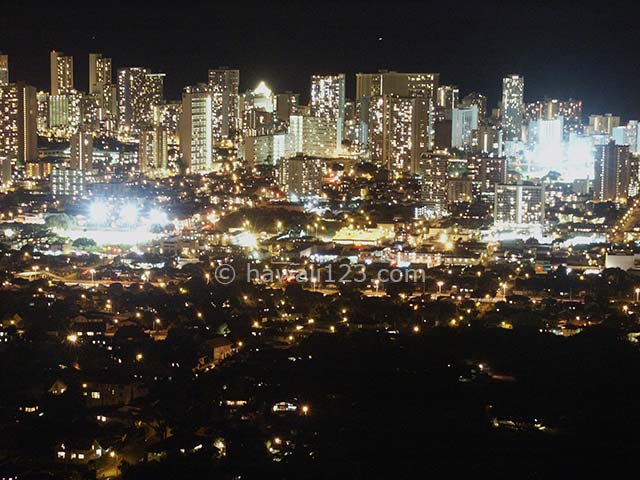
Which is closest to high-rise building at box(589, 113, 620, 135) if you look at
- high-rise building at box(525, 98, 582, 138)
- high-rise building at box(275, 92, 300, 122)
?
high-rise building at box(525, 98, 582, 138)

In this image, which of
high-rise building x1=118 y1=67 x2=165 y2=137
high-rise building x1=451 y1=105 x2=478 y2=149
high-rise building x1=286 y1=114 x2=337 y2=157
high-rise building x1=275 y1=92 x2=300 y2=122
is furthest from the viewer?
high-rise building x1=118 y1=67 x2=165 y2=137

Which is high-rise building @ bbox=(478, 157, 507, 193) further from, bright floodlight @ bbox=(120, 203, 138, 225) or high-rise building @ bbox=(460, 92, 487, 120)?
high-rise building @ bbox=(460, 92, 487, 120)

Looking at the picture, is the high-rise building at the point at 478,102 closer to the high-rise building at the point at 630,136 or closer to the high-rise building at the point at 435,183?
the high-rise building at the point at 630,136

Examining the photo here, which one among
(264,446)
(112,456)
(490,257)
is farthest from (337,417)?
(490,257)

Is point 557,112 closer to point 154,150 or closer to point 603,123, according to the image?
point 603,123

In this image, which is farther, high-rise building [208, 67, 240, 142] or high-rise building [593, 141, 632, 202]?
high-rise building [208, 67, 240, 142]

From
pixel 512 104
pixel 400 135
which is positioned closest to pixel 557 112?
pixel 512 104

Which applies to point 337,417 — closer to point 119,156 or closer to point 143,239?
point 143,239

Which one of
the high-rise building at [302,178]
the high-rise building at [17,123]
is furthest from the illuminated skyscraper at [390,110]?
the high-rise building at [17,123]
